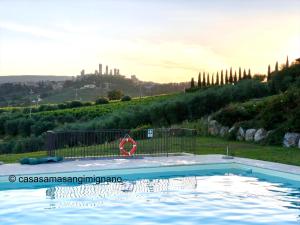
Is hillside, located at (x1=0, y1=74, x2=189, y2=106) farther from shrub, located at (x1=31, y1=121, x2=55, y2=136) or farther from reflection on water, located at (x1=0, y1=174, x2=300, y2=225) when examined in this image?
reflection on water, located at (x1=0, y1=174, x2=300, y2=225)

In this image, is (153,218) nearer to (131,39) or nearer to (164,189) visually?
(164,189)

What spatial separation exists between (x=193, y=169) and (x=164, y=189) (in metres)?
2.87

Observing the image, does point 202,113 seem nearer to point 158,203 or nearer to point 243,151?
point 243,151

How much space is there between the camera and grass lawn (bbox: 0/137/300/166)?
1501 cm

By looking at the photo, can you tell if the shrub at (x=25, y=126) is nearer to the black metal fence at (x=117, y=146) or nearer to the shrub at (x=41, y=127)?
the shrub at (x=41, y=127)

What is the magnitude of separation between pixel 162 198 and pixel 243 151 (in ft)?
27.3

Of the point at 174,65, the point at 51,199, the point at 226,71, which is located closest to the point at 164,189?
the point at 51,199

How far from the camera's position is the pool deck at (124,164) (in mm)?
12094

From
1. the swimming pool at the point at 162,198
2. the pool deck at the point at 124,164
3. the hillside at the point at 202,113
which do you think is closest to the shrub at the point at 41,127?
the hillside at the point at 202,113

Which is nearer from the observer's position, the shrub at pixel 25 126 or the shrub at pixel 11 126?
the shrub at pixel 25 126

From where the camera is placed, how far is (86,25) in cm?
2336

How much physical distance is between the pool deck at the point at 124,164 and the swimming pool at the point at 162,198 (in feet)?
0.87

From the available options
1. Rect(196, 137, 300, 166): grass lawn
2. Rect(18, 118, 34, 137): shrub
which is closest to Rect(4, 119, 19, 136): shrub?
Rect(18, 118, 34, 137): shrub

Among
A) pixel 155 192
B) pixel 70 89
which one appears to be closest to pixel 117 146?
pixel 155 192
